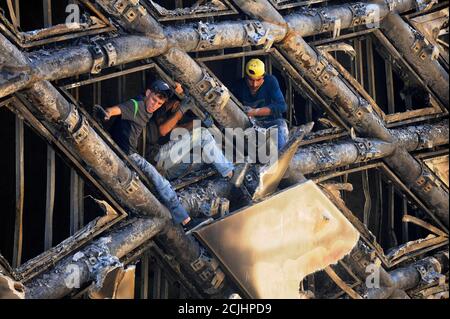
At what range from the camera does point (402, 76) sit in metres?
17.9

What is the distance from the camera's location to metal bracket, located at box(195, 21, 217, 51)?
49.0ft

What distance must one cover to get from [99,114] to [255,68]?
226cm

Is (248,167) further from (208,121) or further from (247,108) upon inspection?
(247,108)

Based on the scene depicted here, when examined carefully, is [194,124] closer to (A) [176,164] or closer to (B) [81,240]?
(A) [176,164]

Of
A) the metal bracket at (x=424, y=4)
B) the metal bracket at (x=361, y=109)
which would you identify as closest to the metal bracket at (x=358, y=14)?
the metal bracket at (x=361, y=109)

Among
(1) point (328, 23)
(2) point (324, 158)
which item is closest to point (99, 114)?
(2) point (324, 158)

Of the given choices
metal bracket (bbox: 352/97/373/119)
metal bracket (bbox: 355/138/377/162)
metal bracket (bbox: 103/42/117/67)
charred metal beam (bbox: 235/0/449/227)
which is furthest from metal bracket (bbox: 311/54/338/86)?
metal bracket (bbox: 103/42/117/67)

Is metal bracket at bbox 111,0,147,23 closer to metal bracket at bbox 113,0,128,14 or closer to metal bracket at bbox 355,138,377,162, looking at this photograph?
metal bracket at bbox 113,0,128,14

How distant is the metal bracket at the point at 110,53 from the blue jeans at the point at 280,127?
8.24 ft

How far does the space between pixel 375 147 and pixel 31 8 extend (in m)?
5.26

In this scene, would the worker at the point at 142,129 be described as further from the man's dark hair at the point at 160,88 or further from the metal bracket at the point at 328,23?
the metal bracket at the point at 328,23

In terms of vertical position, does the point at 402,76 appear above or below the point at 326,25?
below

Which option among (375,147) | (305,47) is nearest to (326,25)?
(305,47)

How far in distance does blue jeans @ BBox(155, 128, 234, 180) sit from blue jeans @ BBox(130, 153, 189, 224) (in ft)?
1.10
